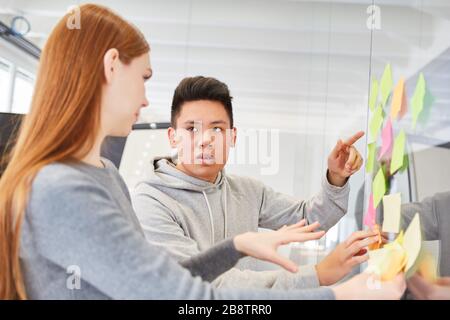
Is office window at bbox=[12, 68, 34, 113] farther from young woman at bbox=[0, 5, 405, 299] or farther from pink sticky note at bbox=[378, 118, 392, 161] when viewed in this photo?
pink sticky note at bbox=[378, 118, 392, 161]

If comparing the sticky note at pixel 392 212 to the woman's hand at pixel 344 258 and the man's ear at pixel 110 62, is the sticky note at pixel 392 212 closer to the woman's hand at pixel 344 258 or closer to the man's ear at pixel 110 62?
the woman's hand at pixel 344 258

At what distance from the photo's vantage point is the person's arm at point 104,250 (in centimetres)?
47

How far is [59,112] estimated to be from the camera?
54 cm

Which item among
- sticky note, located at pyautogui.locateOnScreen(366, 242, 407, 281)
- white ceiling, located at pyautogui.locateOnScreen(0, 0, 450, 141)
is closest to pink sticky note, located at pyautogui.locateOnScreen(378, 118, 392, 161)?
sticky note, located at pyautogui.locateOnScreen(366, 242, 407, 281)

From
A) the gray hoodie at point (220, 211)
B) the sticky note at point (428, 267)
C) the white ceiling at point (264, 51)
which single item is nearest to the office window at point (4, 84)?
the white ceiling at point (264, 51)

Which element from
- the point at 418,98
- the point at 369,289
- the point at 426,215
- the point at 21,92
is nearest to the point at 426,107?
the point at 418,98

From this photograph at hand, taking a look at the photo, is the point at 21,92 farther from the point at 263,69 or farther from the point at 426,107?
the point at 426,107

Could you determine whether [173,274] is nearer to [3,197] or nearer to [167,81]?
[3,197]

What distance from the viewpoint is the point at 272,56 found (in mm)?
1582

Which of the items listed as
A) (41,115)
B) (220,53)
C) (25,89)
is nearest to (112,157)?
(25,89)

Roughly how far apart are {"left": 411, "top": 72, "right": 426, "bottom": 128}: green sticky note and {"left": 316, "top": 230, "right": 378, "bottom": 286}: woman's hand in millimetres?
182

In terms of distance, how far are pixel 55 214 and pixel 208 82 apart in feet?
1.45

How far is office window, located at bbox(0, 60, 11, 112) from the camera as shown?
4.35ft

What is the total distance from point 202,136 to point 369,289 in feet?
1.30
